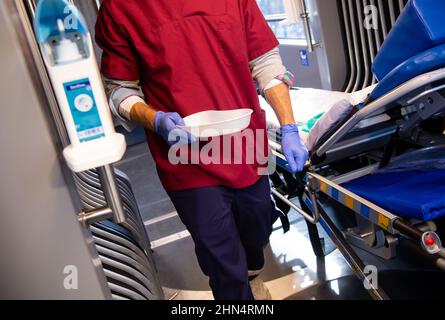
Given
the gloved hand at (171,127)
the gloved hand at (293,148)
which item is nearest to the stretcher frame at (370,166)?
the gloved hand at (293,148)

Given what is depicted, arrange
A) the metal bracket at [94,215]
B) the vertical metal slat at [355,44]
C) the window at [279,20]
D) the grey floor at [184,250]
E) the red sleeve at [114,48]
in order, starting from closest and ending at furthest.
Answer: the metal bracket at [94,215], the red sleeve at [114,48], the grey floor at [184,250], the vertical metal slat at [355,44], the window at [279,20]

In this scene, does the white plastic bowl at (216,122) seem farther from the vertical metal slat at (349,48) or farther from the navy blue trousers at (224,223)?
the vertical metal slat at (349,48)

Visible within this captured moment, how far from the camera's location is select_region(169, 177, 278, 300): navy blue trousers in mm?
1741

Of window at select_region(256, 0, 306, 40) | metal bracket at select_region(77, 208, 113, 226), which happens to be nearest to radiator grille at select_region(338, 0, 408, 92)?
window at select_region(256, 0, 306, 40)

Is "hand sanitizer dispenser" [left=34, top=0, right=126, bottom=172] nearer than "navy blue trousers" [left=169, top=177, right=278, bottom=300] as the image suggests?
Yes

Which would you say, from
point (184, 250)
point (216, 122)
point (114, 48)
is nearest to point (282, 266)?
point (184, 250)

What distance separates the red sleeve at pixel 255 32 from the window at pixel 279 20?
10.5 ft

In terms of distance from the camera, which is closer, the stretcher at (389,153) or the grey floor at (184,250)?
the stretcher at (389,153)

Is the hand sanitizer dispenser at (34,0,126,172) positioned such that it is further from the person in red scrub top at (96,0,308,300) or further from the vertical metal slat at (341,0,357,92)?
the vertical metal slat at (341,0,357,92)

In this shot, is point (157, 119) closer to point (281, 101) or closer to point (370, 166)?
point (281, 101)

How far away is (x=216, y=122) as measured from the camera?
60.0 inches

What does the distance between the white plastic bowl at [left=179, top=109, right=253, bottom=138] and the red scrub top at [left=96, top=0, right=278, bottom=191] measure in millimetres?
49

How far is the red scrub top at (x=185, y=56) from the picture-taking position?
1.60m
